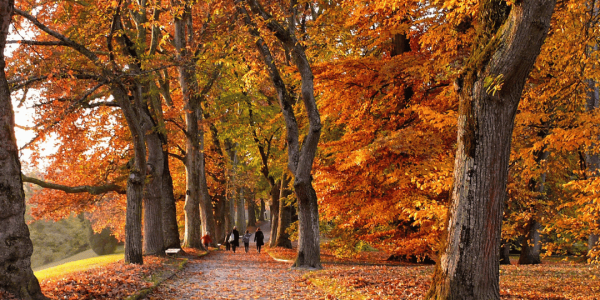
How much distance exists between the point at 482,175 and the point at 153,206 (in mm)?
13135

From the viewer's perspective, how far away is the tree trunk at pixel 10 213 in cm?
664

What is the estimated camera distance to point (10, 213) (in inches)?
265

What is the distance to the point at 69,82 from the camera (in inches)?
445

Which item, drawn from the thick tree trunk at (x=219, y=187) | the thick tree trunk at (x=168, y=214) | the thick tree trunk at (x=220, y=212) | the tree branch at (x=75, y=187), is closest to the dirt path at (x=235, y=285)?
the tree branch at (x=75, y=187)

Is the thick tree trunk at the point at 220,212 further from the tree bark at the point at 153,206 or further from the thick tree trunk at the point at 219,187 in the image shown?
the tree bark at the point at 153,206

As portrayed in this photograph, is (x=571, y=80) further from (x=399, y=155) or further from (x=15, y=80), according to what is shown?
(x=15, y=80)

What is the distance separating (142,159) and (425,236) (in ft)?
30.4

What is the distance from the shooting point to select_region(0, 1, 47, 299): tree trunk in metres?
6.64

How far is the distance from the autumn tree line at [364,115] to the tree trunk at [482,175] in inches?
0.8

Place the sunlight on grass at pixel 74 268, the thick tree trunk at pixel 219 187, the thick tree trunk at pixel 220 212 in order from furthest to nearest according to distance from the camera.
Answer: the thick tree trunk at pixel 220 212
the thick tree trunk at pixel 219 187
the sunlight on grass at pixel 74 268

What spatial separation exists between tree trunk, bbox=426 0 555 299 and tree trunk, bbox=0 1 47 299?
6.12 meters

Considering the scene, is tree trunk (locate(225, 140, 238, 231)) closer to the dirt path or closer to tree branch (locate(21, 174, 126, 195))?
tree branch (locate(21, 174, 126, 195))

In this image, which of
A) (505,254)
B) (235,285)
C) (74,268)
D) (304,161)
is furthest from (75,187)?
(505,254)

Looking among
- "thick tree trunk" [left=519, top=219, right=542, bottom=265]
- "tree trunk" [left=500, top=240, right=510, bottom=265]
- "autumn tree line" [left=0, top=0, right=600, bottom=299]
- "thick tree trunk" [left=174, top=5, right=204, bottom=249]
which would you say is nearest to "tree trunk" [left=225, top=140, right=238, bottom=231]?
"autumn tree line" [left=0, top=0, right=600, bottom=299]
